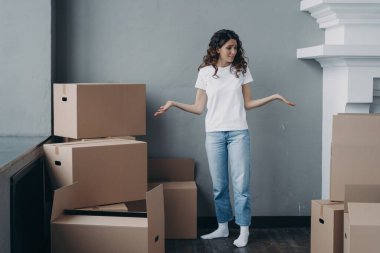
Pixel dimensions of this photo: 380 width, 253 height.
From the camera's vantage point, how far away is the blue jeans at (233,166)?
408 centimetres

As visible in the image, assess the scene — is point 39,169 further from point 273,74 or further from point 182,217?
point 273,74

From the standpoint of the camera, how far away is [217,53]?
4102mm

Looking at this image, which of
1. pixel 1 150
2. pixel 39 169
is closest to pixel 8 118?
pixel 39 169

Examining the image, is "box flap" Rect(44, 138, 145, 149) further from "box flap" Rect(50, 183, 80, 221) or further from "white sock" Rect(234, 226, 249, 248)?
"white sock" Rect(234, 226, 249, 248)

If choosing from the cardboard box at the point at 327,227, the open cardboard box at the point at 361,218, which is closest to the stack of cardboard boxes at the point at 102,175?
the cardboard box at the point at 327,227

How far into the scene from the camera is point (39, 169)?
3621 mm

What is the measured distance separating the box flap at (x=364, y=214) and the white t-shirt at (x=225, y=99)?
1.14 meters

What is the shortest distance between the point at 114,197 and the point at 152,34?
4.34ft

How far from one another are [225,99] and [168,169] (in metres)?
0.74

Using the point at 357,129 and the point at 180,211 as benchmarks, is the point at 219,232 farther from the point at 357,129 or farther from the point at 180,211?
the point at 357,129

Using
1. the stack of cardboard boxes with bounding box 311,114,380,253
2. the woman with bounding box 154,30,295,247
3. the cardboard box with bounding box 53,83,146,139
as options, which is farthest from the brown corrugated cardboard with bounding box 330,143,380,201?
the cardboard box with bounding box 53,83,146,139

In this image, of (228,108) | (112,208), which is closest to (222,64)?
(228,108)

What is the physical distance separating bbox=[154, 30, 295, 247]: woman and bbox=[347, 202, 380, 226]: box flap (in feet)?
3.57

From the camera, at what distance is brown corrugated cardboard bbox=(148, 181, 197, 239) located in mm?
4219
